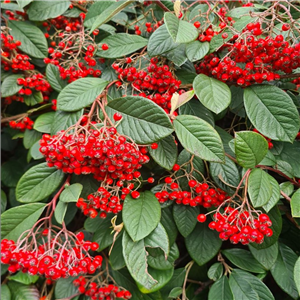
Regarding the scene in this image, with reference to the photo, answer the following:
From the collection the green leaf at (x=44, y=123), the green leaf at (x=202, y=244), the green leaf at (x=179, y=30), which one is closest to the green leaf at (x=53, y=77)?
the green leaf at (x=44, y=123)

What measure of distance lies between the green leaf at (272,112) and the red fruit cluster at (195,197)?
253mm

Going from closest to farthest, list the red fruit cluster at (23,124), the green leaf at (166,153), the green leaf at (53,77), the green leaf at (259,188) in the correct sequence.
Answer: the green leaf at (259,188) < the green leaf at (166,153) < the green leaf at (53,77) < the red fruit cluster at (23,124)

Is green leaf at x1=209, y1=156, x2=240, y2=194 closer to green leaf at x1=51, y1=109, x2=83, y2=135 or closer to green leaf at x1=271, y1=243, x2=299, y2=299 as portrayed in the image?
green leaf at x1=271, y1=243, x2=299, y2=299

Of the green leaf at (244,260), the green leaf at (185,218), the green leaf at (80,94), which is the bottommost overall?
the green leaf at (244,260)

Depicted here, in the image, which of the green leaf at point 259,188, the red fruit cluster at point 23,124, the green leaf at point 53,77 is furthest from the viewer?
the red fruit cluster at point 23,124

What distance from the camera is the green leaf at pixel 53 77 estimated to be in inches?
49.3

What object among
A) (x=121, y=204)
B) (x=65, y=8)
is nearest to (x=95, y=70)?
(x=65, y=8)

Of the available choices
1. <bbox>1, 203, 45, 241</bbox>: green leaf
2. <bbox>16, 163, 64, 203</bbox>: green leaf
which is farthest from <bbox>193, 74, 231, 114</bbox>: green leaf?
<bbox>1, 203, 45, 241</bbox>: green leaf

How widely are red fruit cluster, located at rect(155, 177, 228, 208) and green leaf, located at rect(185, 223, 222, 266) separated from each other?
155mm

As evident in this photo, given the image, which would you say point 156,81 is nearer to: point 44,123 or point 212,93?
point 212,93

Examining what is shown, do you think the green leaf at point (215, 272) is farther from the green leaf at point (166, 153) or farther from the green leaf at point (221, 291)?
the green leaf at point (166, 153)

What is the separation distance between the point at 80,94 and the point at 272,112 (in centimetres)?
67

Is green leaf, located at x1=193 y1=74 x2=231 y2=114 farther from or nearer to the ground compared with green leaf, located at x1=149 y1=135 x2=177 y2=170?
farther from the ground

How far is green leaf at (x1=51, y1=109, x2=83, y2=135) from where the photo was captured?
3.64ft
